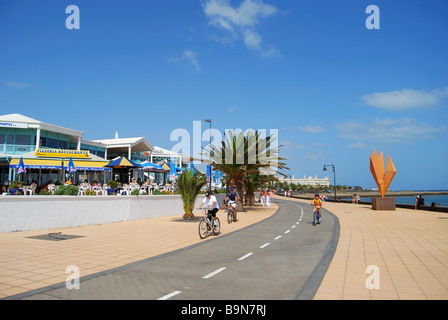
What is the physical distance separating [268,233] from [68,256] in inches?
298

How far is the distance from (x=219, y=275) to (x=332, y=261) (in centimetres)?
294

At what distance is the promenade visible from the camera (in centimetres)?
571

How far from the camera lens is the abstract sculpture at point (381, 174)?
28.5 m

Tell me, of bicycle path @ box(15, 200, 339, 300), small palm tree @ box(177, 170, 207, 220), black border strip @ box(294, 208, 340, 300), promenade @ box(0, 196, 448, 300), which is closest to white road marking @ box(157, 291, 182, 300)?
bicycle path @ box(15, 200, 339, 300)

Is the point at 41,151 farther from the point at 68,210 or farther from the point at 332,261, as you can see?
the point at 332,261

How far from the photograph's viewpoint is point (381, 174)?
1156 inches

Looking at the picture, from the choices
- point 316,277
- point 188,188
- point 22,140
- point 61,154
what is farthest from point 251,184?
point 316,277

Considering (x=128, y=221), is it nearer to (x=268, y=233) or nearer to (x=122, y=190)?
(x=122, y=190)

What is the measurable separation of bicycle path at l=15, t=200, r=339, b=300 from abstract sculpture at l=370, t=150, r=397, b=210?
2078cm

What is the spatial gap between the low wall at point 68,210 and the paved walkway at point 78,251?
47 cm

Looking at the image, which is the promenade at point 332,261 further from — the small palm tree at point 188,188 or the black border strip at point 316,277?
the small palm tree at point 188,188
